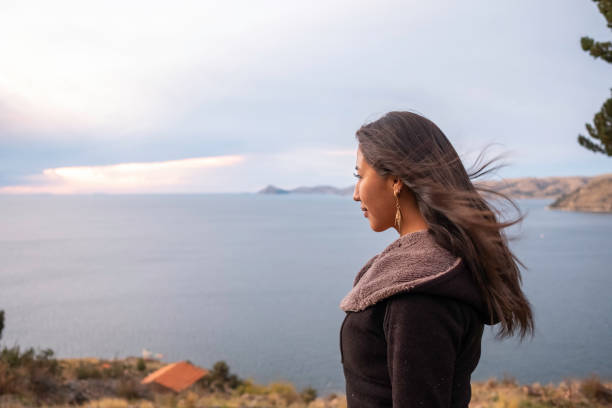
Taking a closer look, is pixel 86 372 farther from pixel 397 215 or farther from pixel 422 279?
pixel 422 279

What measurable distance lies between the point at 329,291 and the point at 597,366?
1849 cm

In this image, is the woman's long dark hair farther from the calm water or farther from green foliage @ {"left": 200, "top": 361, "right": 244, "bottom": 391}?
green foliage @ {"left": 200, "top": 361, "right": 244, "bottom": 391}

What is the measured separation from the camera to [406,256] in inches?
44.8

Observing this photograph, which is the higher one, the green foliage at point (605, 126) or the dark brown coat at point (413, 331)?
the green foliage at point (605, 126)

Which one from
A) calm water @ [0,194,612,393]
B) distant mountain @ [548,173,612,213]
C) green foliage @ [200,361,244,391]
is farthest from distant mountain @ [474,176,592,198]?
green foliage @ [200,361,244,391]


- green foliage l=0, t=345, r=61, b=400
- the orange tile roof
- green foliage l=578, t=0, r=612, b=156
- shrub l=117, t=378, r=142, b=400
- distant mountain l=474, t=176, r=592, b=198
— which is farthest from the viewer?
distant mountain l=474, t=176, r=592, b=198

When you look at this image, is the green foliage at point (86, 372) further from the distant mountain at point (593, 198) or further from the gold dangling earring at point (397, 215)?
the distant mountain at point (593, 198)

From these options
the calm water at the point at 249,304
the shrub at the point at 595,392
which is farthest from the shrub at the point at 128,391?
the shrub at the point at 595,392

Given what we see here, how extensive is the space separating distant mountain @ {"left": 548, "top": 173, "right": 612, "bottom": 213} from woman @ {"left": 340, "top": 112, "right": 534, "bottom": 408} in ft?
357

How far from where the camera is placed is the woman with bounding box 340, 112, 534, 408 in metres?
1.00

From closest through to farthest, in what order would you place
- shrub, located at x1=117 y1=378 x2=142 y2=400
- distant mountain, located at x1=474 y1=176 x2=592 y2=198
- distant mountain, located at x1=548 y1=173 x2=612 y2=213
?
shrub, located at x1=117 y1=378 x2=142 y2=400 < distant mountain, located at x1=548 y1=173 x2=612 y2=213 < distant mountain, located at x1=474 y1=176 x2=592 y2=198

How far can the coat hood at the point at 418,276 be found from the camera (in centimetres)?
102

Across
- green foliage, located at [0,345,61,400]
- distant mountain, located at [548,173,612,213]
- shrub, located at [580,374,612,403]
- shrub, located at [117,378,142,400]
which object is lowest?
shrub, located at [117,378,142,400]

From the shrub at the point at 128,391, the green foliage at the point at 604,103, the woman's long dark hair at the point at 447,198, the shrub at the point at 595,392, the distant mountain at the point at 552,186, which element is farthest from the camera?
the distant mountain at the point at 552,186
